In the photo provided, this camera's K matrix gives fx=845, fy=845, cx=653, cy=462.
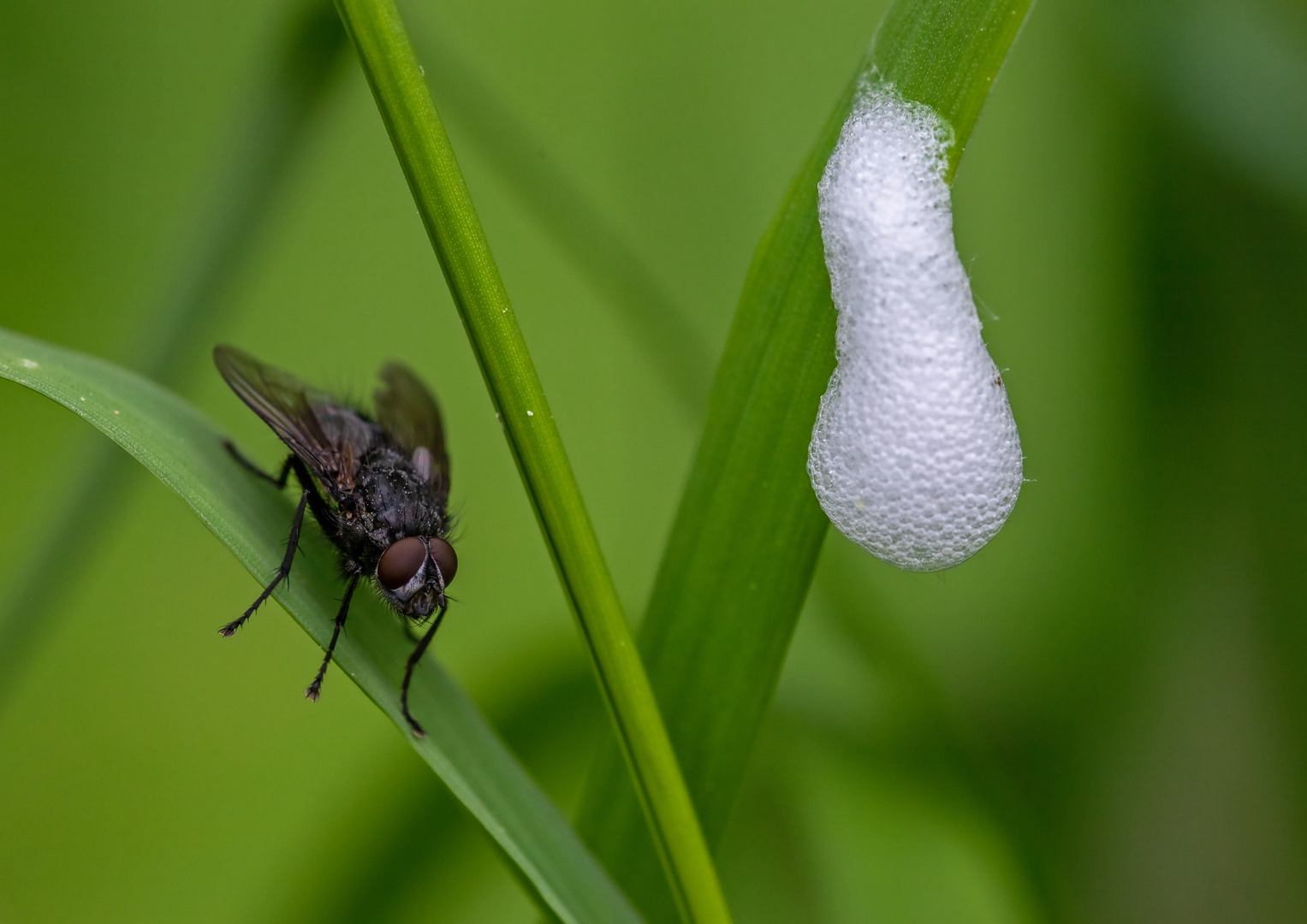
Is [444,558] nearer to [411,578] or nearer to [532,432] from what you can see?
[411,578]

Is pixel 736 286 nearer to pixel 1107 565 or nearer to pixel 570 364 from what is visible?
pixel 570 364

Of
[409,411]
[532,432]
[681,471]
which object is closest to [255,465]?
[409,411]

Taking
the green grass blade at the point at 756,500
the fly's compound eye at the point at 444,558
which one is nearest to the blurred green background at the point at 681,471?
the fly's compound eye at the point at 444,558

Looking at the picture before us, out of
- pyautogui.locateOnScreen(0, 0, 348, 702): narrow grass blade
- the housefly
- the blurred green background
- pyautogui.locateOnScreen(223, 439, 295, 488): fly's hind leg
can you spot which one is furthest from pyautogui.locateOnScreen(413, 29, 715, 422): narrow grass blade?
pyautogui.locateOnScreen(223, 439, 295, 488): fly's hind leg

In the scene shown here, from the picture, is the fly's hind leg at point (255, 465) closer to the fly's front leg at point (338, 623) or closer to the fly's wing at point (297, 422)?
the fly's wing at point (297, 422)

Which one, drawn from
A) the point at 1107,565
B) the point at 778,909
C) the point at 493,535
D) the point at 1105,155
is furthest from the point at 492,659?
the point at 1105,155

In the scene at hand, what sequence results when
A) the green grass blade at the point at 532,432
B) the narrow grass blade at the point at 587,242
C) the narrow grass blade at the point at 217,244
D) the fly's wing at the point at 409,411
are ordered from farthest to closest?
the narrow grass blade at the point at 587,242
the fly's wing at the point at 409,411
the narrow grass blade at the point at 217,244
the green grass blade at the point at 532,432

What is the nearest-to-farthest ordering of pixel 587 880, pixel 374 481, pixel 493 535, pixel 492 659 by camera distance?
pixel 587 880 < pixel 374 481 < pixel 492 659 < pixel 493 535
